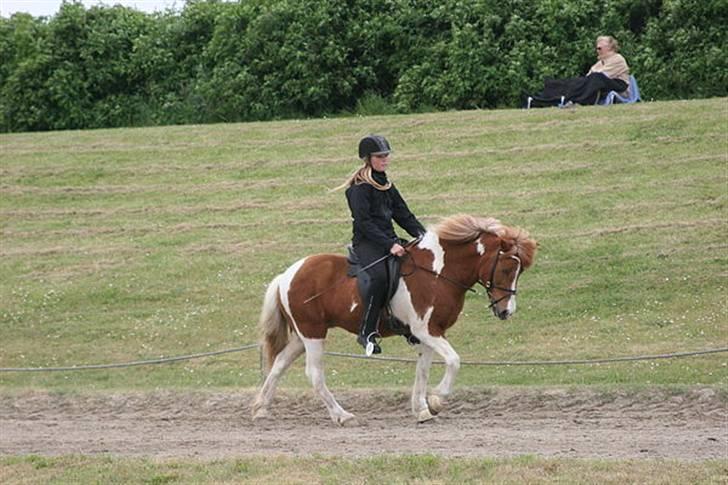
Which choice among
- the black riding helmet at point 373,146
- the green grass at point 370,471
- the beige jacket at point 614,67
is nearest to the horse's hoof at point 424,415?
the green grass at point 370,471

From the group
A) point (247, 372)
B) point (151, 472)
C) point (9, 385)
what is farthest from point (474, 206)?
point (151, 472)

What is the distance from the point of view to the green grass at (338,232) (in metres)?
17.0

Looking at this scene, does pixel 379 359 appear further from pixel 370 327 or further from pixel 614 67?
pixel 614 67

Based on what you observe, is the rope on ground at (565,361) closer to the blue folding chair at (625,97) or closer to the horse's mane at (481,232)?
the horse's mane at (481,232)

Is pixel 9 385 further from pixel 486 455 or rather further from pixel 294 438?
pixel 486 455

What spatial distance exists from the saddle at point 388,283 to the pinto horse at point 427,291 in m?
0.07

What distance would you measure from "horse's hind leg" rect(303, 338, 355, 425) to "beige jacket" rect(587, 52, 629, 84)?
12866 millimetres

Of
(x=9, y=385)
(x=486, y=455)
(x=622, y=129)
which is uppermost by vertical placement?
(x=622, y=129)

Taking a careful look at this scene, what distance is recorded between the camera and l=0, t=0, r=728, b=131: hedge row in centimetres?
2719

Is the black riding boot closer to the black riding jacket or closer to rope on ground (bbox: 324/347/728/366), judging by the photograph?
the black riding jacket

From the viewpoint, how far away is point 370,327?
1286cm

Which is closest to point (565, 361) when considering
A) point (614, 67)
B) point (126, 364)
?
point (126, 364)

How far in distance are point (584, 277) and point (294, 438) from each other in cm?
753

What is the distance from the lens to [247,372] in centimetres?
1688
